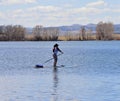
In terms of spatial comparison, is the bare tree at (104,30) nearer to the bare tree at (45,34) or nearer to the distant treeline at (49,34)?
the distant treeline at (49,34)

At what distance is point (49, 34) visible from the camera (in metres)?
120

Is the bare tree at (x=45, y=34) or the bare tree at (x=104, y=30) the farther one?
the bare tree at (x=104, y=30)

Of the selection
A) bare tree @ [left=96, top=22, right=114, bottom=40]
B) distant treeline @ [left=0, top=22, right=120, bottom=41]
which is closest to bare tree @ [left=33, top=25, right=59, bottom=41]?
distant treeline @ [left=0, top=22, right=120, bottom=41]

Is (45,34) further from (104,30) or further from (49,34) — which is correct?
(104,30)

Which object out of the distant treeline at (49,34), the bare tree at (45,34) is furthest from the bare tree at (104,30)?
the bare tree at (45,34)

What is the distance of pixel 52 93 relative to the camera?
1780cm

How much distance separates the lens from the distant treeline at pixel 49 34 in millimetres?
119688

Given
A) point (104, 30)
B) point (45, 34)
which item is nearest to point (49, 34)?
point (45, 34)

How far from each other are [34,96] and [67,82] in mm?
5066

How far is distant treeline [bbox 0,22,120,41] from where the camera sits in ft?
393

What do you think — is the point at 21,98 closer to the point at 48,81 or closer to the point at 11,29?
the point at 48,81

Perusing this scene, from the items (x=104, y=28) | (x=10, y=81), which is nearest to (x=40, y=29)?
(x=104, y=28)

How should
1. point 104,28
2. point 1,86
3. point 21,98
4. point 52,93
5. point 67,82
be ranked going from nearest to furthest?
point 21,98 → point 52,93 → point 1,86 → point 67,82 → point 104,28

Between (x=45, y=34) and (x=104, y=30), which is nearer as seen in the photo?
(x=45, y=34)
